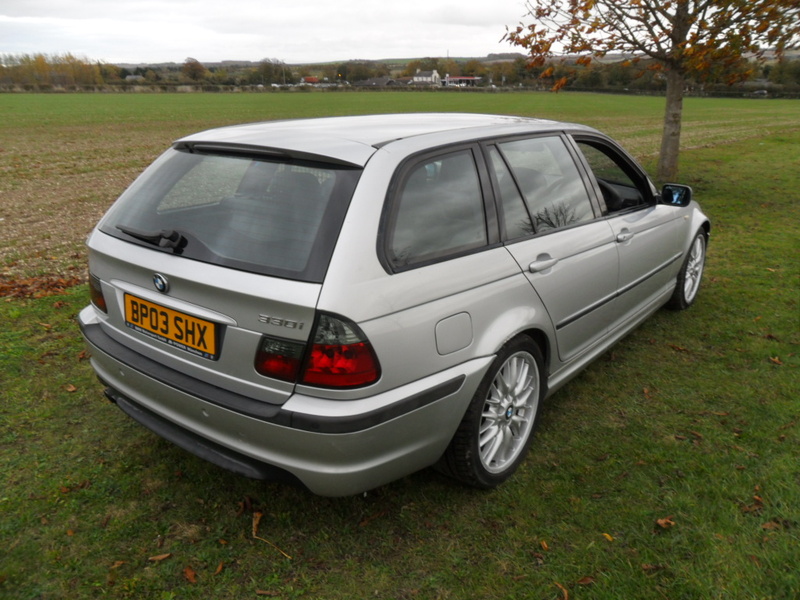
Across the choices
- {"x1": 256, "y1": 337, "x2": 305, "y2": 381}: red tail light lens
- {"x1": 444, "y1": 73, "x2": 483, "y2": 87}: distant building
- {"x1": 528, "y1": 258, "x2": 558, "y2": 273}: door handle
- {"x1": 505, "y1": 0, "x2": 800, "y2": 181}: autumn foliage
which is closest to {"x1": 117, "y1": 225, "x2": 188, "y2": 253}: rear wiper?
{"x1": 256, "y1": 337, "x2": 305, "y2": 381}: red tail light lens

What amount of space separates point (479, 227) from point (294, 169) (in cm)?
88

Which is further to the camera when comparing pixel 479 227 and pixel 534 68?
pixel 534 68

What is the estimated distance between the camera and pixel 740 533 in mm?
2643

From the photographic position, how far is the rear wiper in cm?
251

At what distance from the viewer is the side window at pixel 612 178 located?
3.89m

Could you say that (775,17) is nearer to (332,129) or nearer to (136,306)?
(332,129)

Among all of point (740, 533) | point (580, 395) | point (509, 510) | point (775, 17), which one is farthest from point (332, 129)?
point (775, 17)

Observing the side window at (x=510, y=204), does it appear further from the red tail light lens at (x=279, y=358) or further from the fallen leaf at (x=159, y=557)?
the fallen leaf at (x=159, y=557)

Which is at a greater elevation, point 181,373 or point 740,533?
point 181,373

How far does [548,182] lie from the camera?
132 inches

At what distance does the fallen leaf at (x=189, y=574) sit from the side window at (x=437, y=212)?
4.84ft

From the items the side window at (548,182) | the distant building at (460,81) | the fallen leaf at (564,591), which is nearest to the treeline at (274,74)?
the distant building at (460,81)

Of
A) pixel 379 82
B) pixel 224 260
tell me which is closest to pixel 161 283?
pixel 224 260

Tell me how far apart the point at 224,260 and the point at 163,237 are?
378 mm
